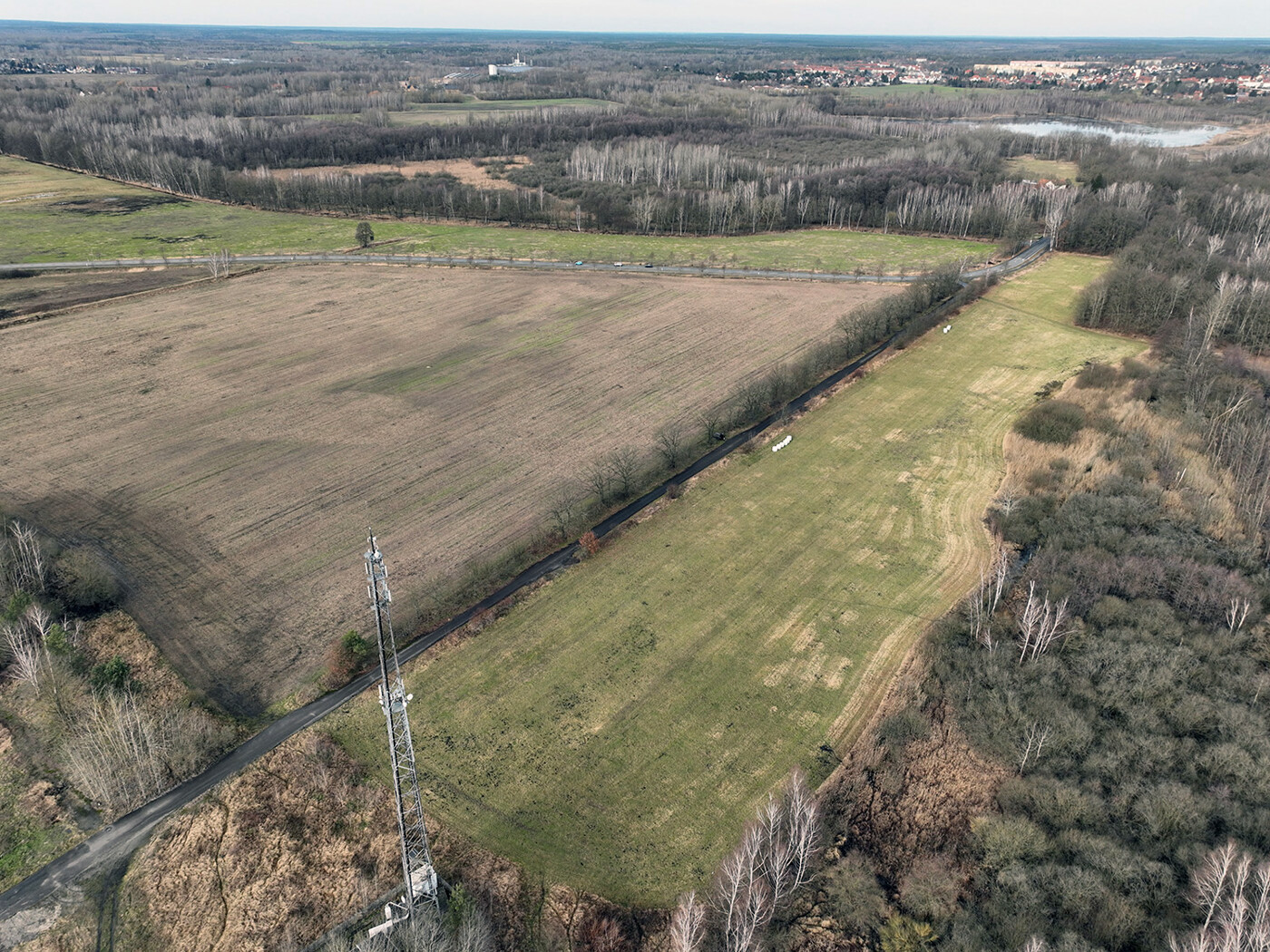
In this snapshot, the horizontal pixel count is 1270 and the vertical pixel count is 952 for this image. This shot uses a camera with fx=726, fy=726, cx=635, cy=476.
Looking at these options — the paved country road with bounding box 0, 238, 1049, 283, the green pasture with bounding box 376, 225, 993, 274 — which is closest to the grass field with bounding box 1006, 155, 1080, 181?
the green pasture with bounding box 376, 225, 993, 274

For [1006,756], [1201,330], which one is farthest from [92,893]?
[1201,330]

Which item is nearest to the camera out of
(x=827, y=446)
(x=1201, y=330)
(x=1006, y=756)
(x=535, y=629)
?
(x=1006, y=756)

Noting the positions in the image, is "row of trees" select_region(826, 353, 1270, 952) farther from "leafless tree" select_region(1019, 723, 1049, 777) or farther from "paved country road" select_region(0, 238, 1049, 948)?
"paved country road" select_region(0, 238, 1049, 948)

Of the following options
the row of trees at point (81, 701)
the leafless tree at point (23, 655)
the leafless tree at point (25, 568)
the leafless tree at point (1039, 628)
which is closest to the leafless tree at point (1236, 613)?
the leafless tree at point (1039, 628)

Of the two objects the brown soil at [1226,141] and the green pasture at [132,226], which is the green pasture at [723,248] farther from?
the brown soil at [1226,141]

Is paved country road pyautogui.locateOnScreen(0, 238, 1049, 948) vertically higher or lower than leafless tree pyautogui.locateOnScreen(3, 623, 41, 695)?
lower

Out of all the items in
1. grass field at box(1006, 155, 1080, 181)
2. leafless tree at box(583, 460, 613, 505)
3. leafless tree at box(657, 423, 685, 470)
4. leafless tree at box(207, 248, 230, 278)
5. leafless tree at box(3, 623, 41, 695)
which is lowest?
leafless tree at box(3, 623, 41, 695)

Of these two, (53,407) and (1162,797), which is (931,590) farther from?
(53,407)
